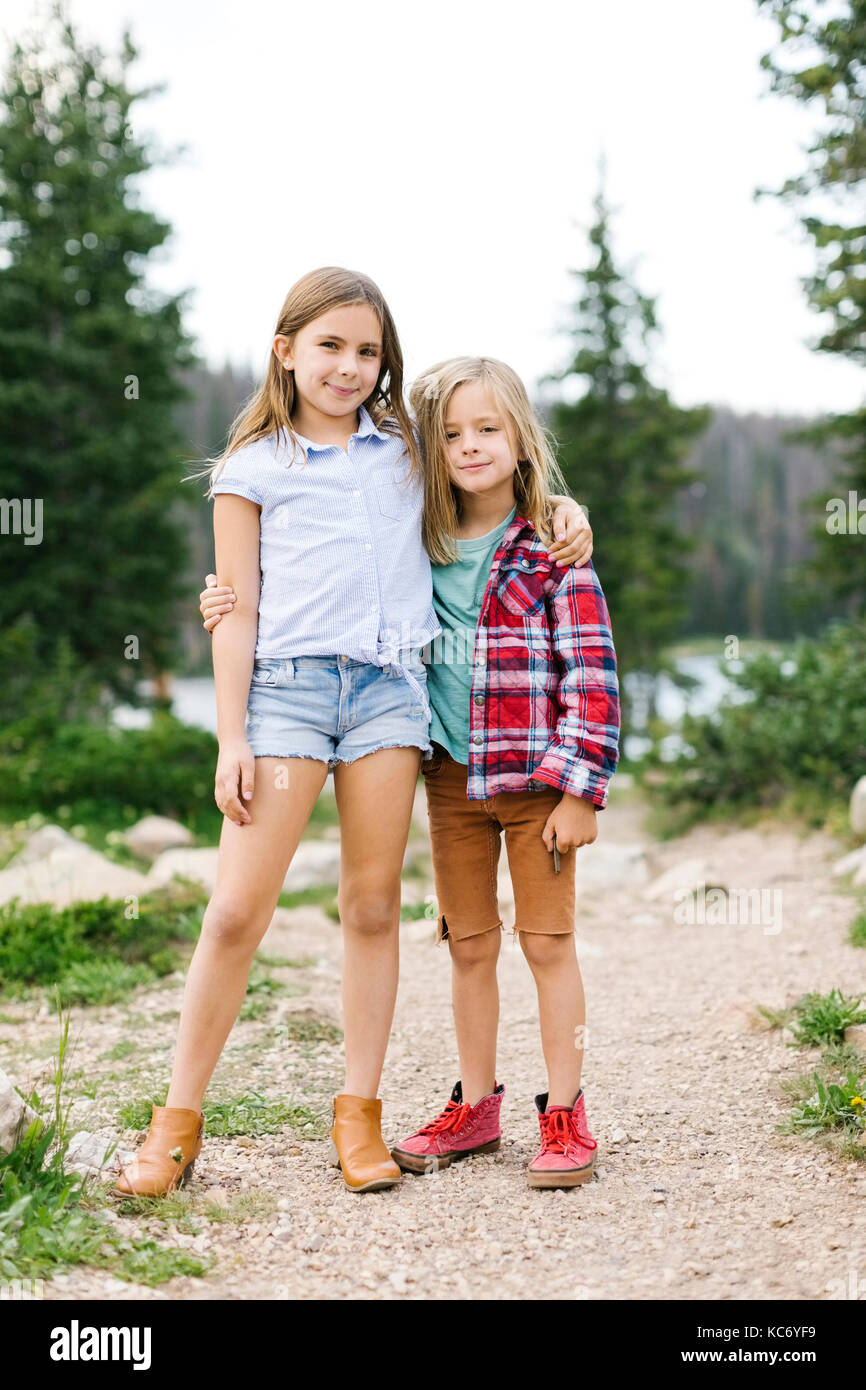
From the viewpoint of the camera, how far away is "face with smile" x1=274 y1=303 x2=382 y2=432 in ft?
9.01

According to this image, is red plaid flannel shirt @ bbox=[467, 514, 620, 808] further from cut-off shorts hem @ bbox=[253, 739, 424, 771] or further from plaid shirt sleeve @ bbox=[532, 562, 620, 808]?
cut-off shorts hem @ bbox=[253, 739, 424, 771]

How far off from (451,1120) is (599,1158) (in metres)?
0.40

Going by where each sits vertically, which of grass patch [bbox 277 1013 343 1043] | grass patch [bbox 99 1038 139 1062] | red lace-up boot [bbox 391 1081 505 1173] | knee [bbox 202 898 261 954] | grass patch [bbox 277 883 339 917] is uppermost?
grass patch [bbox 277 883 339 917]

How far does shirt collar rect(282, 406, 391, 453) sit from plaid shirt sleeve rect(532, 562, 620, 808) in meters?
0.59

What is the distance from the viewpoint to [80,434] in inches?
543

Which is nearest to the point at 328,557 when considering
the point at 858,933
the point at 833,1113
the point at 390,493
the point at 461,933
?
the point at 390,493

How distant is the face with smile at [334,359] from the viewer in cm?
275

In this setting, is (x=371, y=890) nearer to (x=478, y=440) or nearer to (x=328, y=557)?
(x=328, y=557)

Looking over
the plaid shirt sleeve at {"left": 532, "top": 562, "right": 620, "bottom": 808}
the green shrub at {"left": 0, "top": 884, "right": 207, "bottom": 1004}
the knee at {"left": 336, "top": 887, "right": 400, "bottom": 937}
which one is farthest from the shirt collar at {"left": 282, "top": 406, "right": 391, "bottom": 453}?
the green shrub at {"left": 0, "top": 884, "right": 207, "bottom": 1004}

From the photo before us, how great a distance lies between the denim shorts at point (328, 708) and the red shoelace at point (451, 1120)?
38.8 inches

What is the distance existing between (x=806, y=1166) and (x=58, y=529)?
12.4 m

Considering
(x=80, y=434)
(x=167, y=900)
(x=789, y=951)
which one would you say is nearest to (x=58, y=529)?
(x=80, y=434)

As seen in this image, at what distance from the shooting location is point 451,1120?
3000 mm
